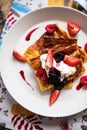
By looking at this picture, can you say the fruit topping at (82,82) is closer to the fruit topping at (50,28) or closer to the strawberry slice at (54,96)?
the strawberry slice at (54,96)

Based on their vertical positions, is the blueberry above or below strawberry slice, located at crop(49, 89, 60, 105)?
above

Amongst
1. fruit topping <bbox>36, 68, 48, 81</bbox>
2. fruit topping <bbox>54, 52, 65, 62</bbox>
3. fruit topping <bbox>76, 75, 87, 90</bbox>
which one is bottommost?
fruit topping <bbox>76, 75, 87, 90</bbox>

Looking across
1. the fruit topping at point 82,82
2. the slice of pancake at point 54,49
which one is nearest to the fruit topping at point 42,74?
the slice of pancake at point 54,49

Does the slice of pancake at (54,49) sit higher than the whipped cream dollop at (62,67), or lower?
higher

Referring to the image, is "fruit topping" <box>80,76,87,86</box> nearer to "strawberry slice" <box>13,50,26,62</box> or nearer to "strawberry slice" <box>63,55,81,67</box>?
"strawberry slice" <box>63,55,81,67</box>

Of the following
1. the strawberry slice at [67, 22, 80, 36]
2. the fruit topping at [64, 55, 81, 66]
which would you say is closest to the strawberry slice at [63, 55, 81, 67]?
the fruit topping at [64, 55, 81, 66]

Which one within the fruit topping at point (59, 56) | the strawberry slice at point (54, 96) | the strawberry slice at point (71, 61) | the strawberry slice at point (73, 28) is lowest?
the strawberry slice at point (54, 96)

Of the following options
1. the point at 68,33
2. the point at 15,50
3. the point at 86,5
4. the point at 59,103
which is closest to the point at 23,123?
the point at 59,103
